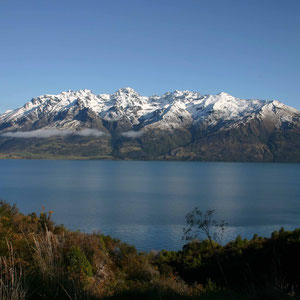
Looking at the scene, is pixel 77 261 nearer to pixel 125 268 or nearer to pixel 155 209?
pixel 125 268

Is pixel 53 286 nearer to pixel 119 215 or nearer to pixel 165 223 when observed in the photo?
pixel 165 223

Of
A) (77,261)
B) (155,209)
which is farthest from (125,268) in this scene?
(155,209)

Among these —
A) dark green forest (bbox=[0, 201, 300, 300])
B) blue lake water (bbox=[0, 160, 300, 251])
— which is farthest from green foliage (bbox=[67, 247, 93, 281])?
blue lake water (bbox=[0, 160, 300, 251])

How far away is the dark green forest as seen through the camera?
8.49 metres

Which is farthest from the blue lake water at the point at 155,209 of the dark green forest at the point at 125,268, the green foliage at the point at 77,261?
the green foliage at the point at 77,261

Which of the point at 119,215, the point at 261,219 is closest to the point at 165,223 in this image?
the point at 119,215

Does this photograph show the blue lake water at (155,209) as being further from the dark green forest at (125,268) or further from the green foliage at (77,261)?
the green foliage at (77,261)

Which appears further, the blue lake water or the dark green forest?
the blue lake water

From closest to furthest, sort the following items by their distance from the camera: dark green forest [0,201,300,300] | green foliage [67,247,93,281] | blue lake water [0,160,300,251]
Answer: dark green forest [0,201,300,300] < green foliage [67,247,93,281] < blue lake water [0,160,300,251]

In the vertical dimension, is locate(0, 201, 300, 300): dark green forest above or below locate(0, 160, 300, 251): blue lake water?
above

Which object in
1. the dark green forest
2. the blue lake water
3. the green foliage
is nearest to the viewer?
the dark green forest

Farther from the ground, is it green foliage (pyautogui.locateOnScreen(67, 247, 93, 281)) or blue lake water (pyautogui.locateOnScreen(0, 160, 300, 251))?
green foliage (pyautogui.locateOnScreen(67, 247, 93, 281))

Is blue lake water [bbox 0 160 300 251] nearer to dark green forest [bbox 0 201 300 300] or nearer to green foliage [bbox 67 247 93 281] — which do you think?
dark green forest [bbox 0 201 300 300]

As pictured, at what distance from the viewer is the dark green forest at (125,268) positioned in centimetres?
849
